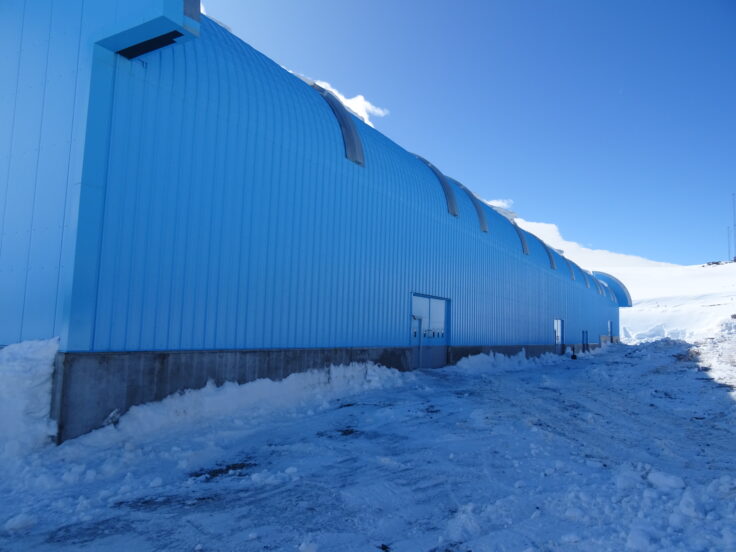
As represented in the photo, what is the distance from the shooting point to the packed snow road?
4016mm

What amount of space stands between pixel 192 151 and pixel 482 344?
14016 mm

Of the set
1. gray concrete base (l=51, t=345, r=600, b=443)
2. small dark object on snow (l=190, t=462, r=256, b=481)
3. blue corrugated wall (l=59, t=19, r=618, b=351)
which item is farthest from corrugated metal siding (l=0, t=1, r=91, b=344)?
small dark object on snow (l=190, t=462, r=256, b=481)

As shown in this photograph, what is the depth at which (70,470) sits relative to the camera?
5.39m

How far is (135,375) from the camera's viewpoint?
6934 mm

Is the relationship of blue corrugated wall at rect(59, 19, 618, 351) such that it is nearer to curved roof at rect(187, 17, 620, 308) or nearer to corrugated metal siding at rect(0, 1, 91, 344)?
curved roof at rect(187, 17, 620, 308)

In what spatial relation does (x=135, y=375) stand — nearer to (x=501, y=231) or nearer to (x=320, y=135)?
(x=320, y=135)

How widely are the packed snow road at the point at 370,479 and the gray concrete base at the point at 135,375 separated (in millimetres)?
208

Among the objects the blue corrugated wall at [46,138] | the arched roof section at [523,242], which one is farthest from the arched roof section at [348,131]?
the arched roof section at [523,242]

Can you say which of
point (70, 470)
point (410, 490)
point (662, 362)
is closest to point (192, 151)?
point (70, 470)

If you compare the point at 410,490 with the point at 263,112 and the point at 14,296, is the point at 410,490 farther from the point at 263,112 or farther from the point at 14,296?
the point at 263,112

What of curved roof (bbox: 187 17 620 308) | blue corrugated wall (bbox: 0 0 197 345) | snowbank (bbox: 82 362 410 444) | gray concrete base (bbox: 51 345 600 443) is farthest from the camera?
curved roof (bbox: 187 17 620 308)

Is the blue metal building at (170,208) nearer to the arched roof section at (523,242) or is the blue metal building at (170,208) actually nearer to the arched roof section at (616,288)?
the arched roof section at (523,242)

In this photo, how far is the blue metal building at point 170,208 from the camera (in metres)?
6.59

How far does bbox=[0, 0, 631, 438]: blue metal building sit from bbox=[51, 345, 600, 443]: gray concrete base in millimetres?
26
